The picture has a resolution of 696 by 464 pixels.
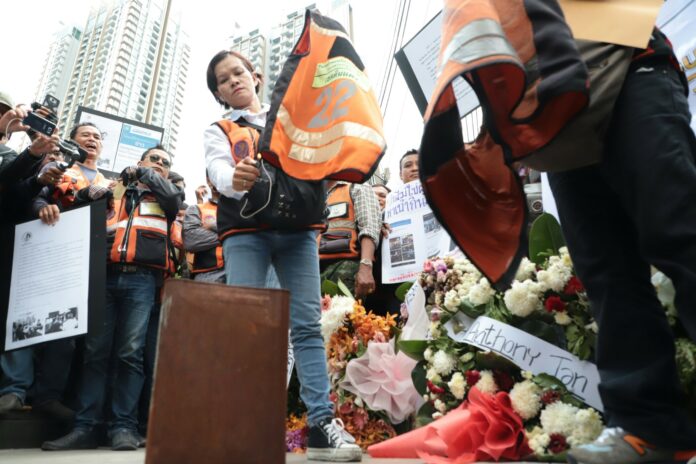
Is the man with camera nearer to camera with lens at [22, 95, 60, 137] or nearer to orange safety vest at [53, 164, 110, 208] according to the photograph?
orange safety vest at [53, 164, 110, 208]

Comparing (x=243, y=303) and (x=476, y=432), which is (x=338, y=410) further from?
(x=243, y=303)

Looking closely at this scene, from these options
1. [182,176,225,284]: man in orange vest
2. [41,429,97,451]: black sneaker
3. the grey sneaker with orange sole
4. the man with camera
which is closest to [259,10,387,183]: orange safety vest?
the grey sneaker with orange sole

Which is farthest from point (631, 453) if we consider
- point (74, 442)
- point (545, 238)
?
point (74, 442)

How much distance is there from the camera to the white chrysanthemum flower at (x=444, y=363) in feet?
6.35

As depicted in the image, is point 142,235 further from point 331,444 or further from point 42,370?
Answer: point 331,444

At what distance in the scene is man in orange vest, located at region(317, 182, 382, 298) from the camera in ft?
10.9

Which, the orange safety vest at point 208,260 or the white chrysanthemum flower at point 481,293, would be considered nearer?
the white chrysanthemum flower at point 481,293

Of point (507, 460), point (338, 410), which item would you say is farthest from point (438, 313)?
point (338, 410)

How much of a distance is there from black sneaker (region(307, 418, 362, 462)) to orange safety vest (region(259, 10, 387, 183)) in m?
0.84

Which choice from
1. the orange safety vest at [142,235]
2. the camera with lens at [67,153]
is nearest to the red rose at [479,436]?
the orange safety vest at [142,235]

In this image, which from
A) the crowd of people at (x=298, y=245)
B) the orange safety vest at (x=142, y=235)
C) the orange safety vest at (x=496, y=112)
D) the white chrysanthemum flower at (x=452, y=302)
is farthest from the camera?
the orange safety vest at (x=142, y=235)

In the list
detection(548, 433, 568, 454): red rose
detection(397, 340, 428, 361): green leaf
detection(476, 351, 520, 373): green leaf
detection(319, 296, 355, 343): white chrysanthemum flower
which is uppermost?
detection(319, 296, 355, 343): white chrysanthemum flower

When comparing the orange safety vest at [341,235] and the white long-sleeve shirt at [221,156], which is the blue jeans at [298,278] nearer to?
the white long-sleeve shirt at [221,156]

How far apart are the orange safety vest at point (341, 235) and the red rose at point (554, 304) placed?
177 cm
